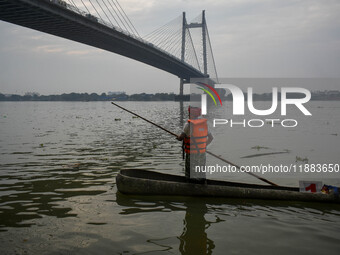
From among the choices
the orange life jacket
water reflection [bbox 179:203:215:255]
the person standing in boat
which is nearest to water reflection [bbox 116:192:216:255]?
water reflection [bbox 179:203:215:255]

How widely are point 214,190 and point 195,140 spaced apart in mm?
1100

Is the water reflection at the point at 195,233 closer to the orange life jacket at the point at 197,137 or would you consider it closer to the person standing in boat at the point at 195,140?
the person standing in boat at the point at 195,140

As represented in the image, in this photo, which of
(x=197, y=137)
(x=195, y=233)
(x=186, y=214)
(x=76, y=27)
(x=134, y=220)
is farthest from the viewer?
(x=76, y=27)

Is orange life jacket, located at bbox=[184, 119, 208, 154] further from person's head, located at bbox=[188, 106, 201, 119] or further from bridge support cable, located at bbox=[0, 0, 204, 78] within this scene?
bridge support cable, located at bbox=[0, 0, 204, 78]

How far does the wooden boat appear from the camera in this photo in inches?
238

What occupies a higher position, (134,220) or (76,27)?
(76,27)

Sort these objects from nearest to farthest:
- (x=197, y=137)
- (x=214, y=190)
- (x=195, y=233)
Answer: (x=195, y=233) → (x=197, y=137) → (x=214, y=190)

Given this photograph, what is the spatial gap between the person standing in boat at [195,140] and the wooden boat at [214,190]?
0.86ft

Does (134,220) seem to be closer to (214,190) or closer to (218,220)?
(218,220)

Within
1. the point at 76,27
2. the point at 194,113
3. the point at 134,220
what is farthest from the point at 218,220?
the point at 76,27

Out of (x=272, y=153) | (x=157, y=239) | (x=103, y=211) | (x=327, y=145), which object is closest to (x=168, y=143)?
(x=272, y=153)

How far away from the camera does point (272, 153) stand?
12.1m

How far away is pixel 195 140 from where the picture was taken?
6.15 meters

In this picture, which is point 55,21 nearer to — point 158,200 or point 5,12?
point 5,12
